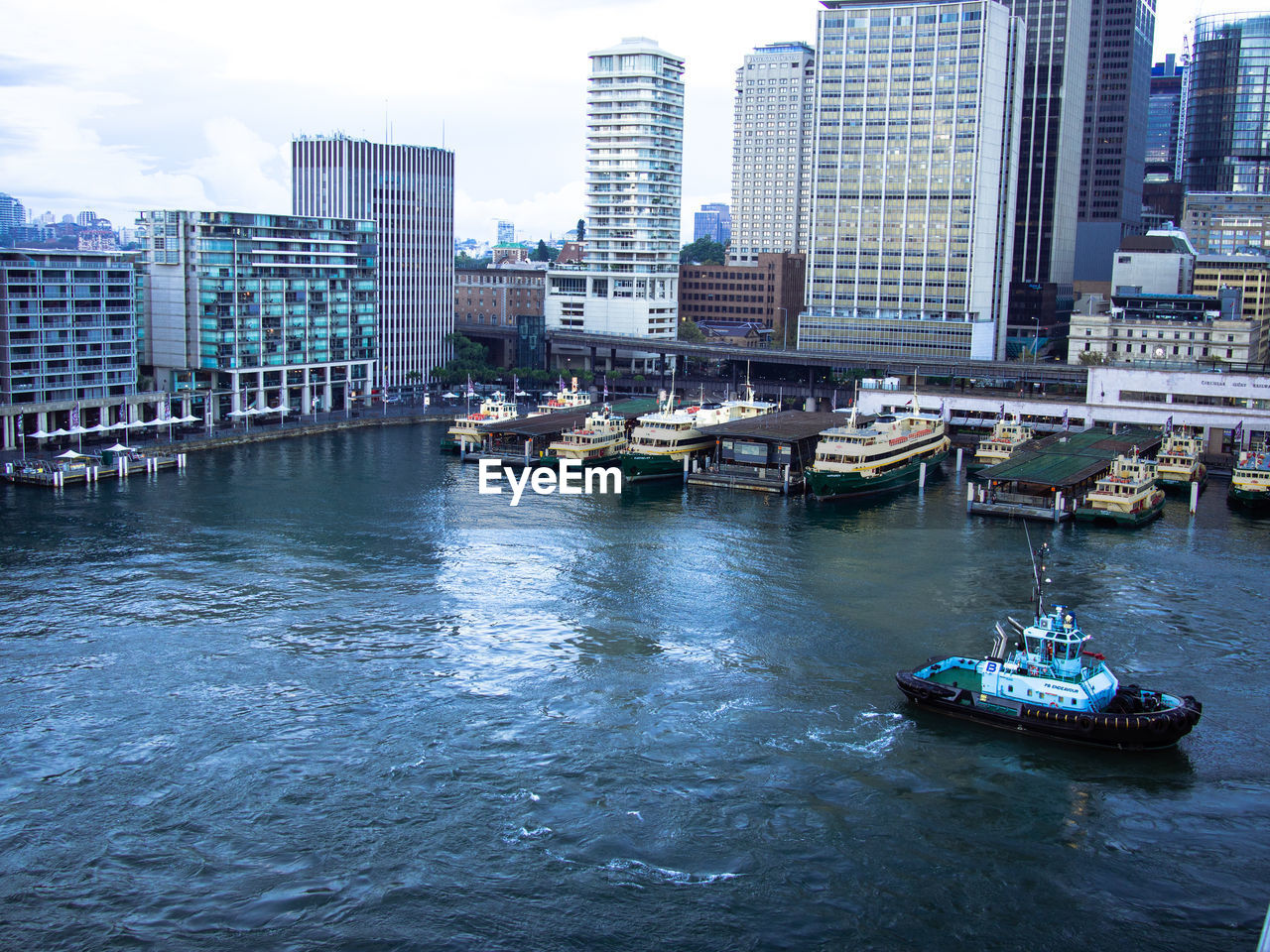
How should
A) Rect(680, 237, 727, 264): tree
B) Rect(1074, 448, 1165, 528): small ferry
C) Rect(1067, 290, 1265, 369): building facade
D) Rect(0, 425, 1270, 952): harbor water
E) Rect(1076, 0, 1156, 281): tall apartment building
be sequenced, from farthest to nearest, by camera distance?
Rect(680, 237, 727, 264): tree → Rect(1076, 0, 1156, 281): tall apartment building → Rect(1067, 290, 1265, 369): building facade → Rect(1074, 448, 1165, 528): small ferry → Rect(0, 425, 1270, 952): harbor water

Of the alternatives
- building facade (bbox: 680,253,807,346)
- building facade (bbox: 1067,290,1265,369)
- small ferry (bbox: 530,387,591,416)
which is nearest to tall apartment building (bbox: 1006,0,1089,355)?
building facade (bbox: 680,253,807,346)

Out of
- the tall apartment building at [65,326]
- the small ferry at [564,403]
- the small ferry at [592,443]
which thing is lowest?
the small ferry at [592,443]

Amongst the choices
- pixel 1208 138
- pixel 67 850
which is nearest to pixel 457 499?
pixel 67 850

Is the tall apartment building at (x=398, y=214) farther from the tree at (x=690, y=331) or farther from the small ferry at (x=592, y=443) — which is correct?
the small ferry at (x=592, y=443)

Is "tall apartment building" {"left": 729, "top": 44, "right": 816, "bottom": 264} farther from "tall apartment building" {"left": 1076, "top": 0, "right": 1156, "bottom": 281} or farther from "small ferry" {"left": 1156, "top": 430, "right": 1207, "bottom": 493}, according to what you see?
"small ferry" {"left": 1156, "top": 430, "right": 1207, "bottom": 493}

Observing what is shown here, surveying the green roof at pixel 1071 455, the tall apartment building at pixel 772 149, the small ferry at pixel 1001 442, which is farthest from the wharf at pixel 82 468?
the tall apartment building at pixel 772 149

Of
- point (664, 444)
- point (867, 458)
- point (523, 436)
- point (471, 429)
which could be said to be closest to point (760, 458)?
point (664, 444)
